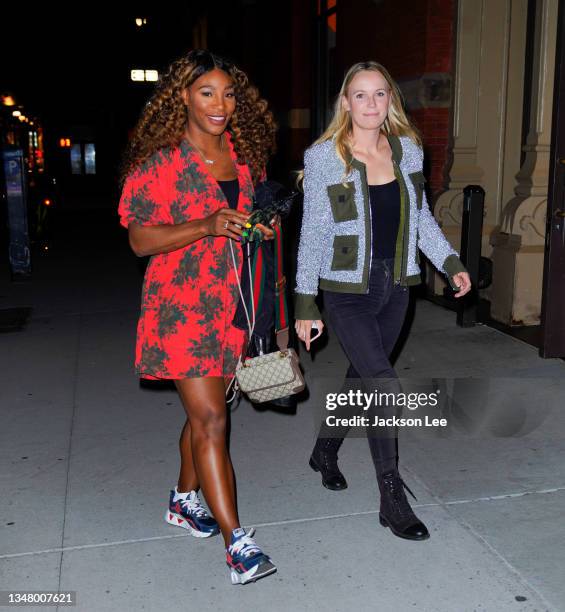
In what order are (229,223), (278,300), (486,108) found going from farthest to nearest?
(486,108) < (278,300) < (229,223)

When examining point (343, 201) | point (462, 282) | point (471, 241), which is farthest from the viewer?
point (471, 241)

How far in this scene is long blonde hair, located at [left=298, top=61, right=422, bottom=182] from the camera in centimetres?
352

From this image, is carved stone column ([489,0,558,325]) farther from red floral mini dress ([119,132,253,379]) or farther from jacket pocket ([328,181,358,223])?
red floral mini dress ([119,132,253,379])

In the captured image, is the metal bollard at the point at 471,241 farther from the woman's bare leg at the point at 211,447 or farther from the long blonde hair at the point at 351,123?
the woman's bare leg at the point at 211,447

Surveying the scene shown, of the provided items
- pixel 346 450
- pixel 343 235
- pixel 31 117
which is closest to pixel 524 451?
pixel 346 450

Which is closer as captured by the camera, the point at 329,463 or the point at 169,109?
the point at 169,109

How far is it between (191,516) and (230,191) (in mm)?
1490

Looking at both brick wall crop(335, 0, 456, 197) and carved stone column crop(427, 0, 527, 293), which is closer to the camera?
carved stone column crop(427, 0, 527, 293)

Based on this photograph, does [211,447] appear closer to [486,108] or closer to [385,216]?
[385,216]

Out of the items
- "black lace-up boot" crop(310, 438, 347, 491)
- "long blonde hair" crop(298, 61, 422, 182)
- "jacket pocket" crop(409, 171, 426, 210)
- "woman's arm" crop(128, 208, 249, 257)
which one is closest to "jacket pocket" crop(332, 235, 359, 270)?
"long blonde hair" crop(298, 61, 422, 182)

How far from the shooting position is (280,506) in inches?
155

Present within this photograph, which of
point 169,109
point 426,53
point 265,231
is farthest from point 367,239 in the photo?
point 426,53

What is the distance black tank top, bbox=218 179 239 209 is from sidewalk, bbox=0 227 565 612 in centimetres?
151

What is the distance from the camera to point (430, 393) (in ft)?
18.9
